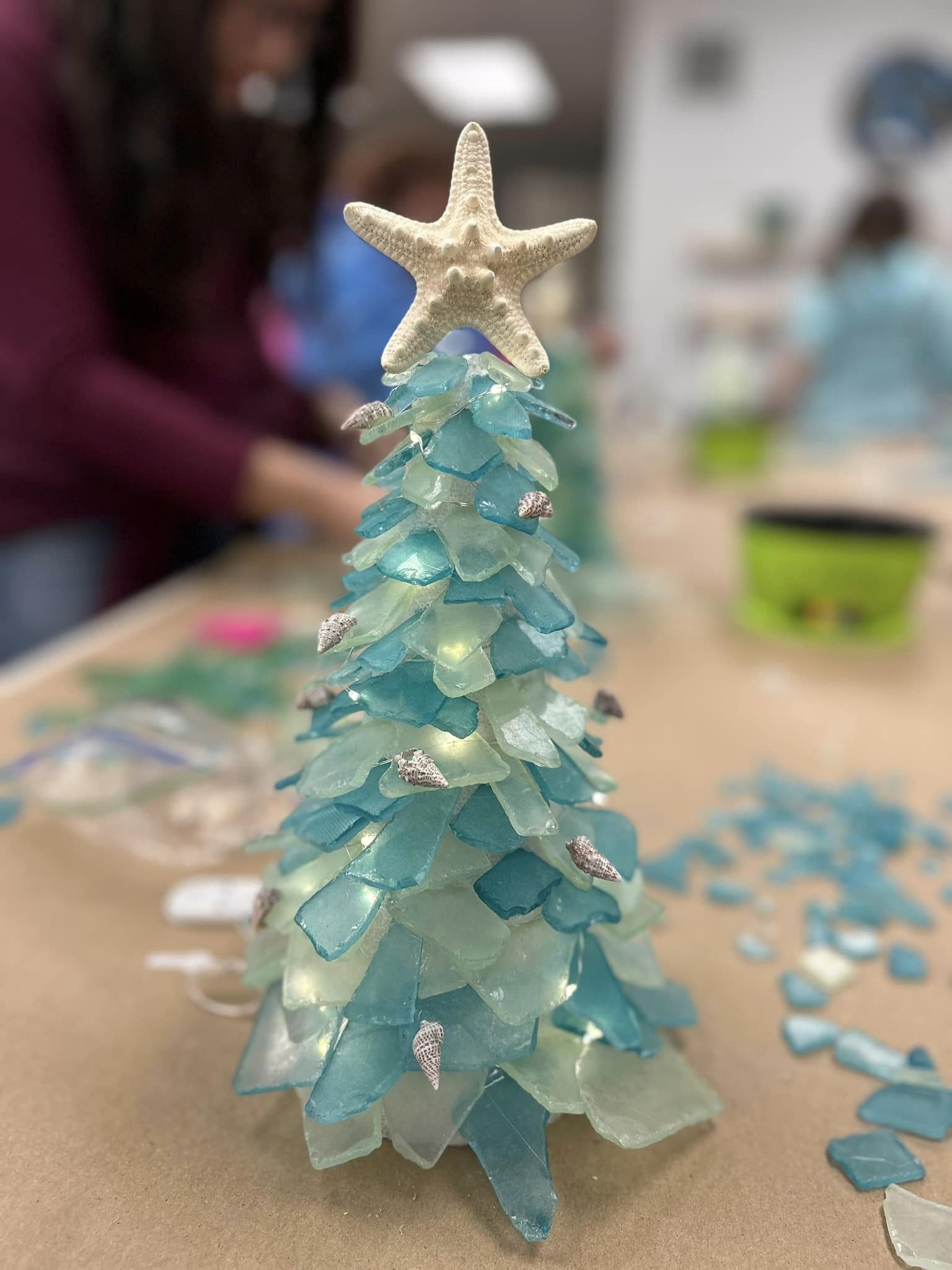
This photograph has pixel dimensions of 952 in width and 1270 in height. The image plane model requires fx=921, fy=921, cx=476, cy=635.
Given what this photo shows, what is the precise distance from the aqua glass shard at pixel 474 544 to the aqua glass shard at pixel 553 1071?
22cm

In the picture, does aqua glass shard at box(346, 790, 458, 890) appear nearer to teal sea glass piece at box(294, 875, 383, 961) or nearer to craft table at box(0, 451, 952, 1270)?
teal sea glass piece at box(294, 875, 383, 961)

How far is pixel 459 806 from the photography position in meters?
0.42

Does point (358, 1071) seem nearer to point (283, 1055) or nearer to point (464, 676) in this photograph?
point (283, 1055)

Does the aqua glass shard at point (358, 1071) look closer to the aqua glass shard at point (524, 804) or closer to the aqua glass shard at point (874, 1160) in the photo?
the aqua glass shard at point (524, 804)

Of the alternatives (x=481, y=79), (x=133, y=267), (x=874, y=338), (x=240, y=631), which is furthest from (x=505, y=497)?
(x=481, y=79)

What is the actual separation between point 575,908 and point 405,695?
0.41 feet

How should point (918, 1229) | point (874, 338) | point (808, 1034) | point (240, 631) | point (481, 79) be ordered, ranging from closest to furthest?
point (918, 1229) < point (808, 1034) < point (240, 631) < point (874, 338) < point (481, 79)

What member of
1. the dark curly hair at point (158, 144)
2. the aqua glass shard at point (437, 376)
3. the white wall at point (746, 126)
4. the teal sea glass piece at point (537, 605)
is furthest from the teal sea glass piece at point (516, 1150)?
the white wall at point (746, 126)

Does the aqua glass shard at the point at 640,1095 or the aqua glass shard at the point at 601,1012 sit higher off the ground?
the aqua glass shard at the point at 601,1012

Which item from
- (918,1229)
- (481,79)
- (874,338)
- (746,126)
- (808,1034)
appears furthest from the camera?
(481,79)

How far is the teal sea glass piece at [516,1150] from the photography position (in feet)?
1.26

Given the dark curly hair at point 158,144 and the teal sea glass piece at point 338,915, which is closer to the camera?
the teal sea glass piece at point 338,915

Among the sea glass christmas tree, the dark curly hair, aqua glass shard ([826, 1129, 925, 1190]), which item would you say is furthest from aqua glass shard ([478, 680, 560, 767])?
the dark curly hair

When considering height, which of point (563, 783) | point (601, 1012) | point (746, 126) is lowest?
point (601, 1012)
